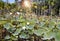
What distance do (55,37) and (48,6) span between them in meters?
4.54

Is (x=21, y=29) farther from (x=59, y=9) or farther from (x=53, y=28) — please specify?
(x=59, y=9)

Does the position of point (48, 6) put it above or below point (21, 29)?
below

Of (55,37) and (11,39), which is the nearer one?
(55,37)

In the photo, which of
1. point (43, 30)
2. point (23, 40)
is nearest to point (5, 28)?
point (23, 40)

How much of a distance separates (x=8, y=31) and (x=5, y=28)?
0.05 meters

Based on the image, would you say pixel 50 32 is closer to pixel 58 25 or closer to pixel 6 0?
pixel 58 25

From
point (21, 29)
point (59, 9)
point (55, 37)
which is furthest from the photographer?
point (59, 9)

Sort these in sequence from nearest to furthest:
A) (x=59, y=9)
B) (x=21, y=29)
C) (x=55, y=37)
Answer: (x=55, y=37) < (x=21, y=29) < (x=59, y=9)

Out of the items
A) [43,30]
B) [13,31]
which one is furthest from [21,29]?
[43,30]

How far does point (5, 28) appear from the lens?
6.90 ft

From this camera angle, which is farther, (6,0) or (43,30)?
(6,0)

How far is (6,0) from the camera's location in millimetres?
6289

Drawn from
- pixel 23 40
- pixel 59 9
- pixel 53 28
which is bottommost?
pixel 59 9

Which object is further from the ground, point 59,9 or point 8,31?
point 8,31
